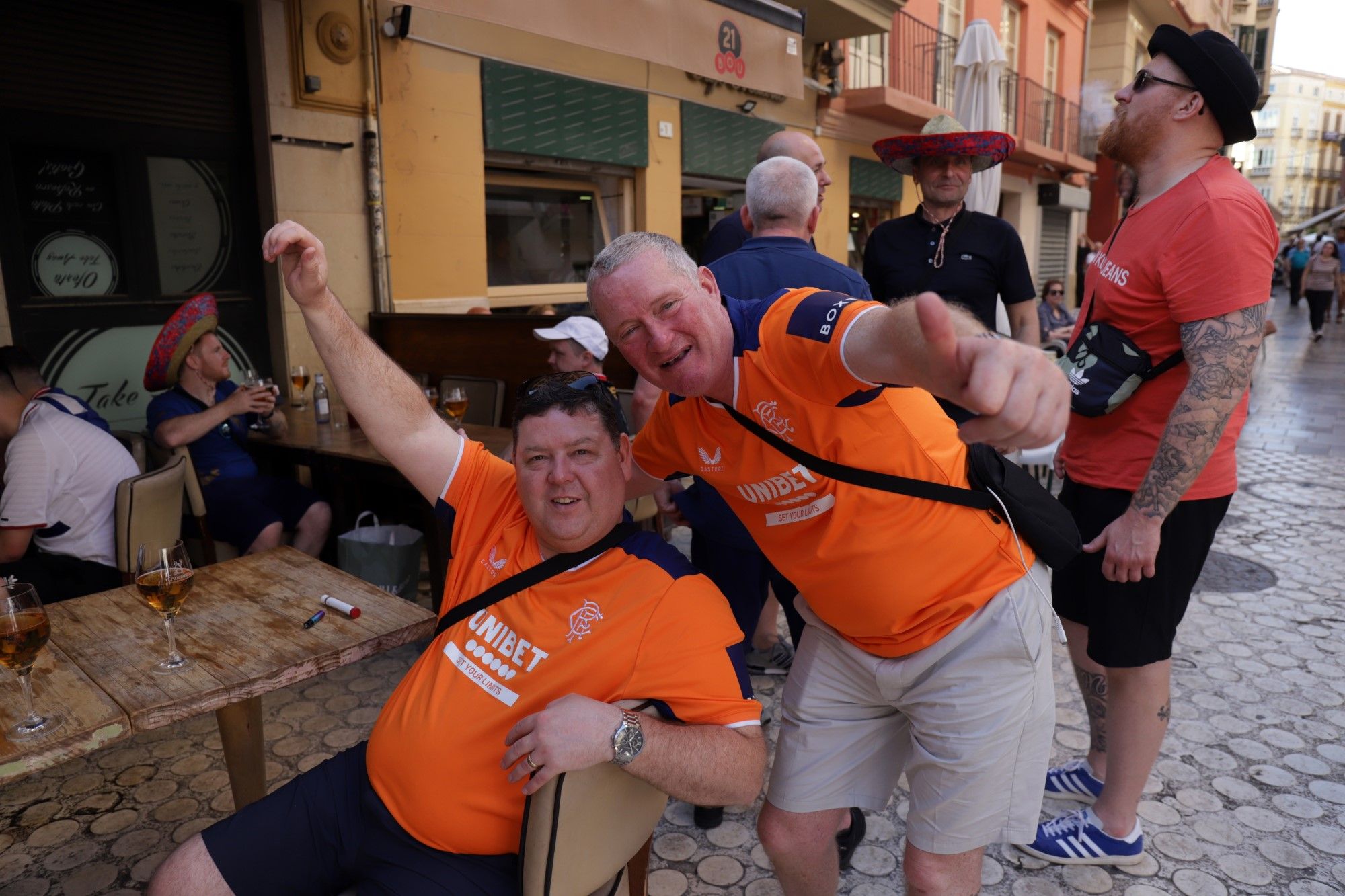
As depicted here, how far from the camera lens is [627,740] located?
1.40m

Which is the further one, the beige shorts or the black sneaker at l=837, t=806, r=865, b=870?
the black sneaker at l=837, t=806, r=865, b=870

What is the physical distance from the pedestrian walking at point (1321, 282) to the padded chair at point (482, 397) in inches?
680

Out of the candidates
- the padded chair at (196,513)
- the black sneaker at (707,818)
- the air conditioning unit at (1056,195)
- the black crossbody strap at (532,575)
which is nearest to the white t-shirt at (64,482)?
the padded chair at (196,513)

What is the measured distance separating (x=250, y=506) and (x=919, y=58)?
12.1 meters

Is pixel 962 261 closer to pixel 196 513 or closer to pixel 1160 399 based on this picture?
pixel 1160 399

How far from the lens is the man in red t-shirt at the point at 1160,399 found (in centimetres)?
190

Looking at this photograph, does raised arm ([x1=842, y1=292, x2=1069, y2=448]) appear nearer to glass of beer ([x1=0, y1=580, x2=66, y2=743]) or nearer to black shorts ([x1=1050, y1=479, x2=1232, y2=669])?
black shorts ([x1=1050, y1=479, x2=1232, y2=669])

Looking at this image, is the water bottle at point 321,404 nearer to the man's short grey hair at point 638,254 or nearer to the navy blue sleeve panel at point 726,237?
the navy blue sleeve panel at point 726,237

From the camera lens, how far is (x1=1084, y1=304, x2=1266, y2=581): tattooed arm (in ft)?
6.18

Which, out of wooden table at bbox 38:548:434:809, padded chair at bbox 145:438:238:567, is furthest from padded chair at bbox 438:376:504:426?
wooden table at bbox 38:548:434:809

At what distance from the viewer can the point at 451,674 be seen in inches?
66.4

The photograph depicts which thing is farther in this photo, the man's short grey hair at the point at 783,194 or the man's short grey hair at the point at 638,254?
the man's short grey hair at the point at 783,194

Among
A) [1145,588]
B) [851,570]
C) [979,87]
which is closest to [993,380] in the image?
[851,570]

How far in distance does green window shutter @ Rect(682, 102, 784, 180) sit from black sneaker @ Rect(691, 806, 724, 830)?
738 centimetres
